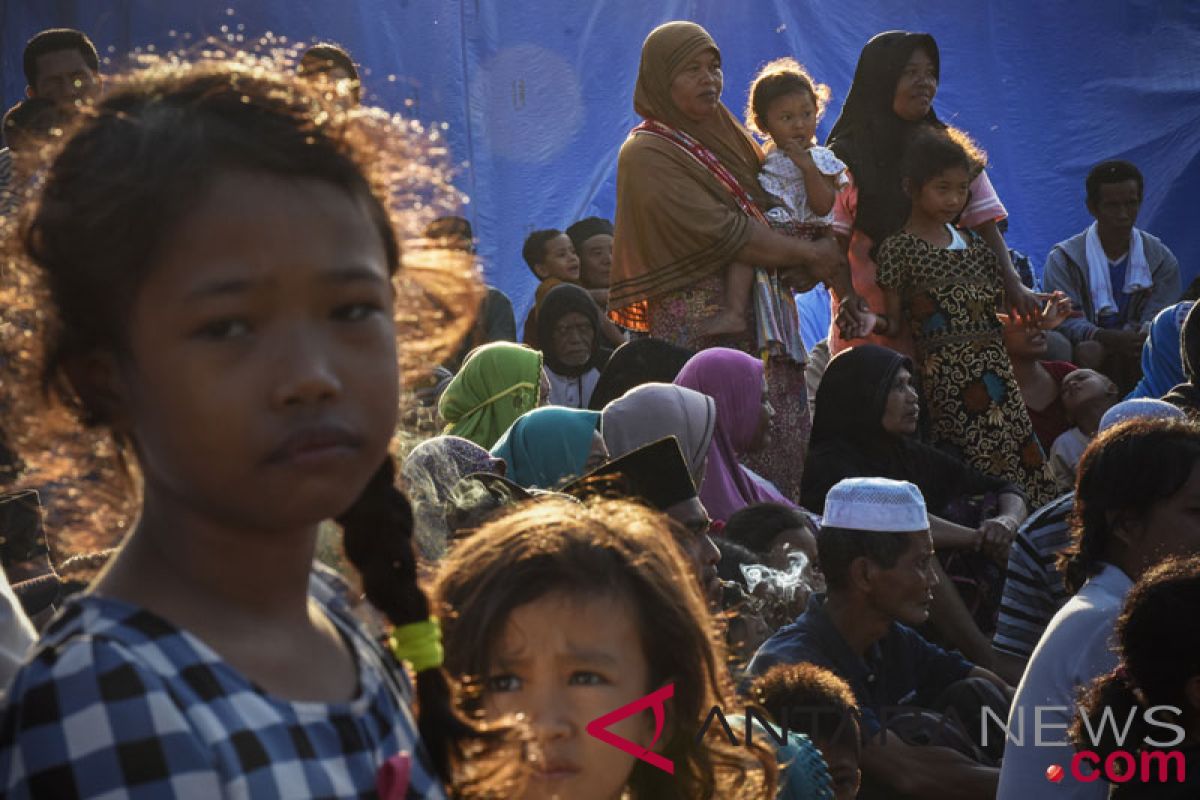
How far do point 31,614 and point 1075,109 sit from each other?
8332 millimetres

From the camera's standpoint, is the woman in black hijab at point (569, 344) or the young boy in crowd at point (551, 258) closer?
the woman in black hijab at point (569, 344)

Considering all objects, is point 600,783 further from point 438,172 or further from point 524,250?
point 524,250

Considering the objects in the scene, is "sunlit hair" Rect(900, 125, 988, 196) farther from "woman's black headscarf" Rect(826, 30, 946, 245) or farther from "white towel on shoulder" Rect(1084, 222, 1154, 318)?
"white towel on shoulder" Rect(1084, 222, 1154, 318)

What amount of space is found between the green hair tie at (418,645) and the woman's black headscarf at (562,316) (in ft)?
20.2

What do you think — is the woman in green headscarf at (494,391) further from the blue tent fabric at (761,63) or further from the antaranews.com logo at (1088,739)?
the blue tent fabric at (761,63)

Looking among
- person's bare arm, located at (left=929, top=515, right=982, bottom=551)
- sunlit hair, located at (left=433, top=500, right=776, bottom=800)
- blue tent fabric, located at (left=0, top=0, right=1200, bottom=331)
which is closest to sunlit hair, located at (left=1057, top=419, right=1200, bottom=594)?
person's bare arm, located at (left=929, top=515, right=982, bottom=551)

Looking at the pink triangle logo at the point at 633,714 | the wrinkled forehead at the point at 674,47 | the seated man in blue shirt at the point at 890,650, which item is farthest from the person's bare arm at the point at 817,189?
the pink triangle logo at the point at 633,714

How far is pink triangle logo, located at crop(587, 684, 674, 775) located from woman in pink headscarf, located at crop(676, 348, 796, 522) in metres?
3.31

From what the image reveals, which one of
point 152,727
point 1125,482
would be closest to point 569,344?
point 1125,482

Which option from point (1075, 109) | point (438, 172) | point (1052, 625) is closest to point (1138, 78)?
point (1075, 109)

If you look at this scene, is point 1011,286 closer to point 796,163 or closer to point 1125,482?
point 796,163

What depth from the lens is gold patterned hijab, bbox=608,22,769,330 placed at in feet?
21.3

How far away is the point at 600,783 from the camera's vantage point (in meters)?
2.15

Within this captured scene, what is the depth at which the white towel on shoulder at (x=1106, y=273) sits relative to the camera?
8922mm
